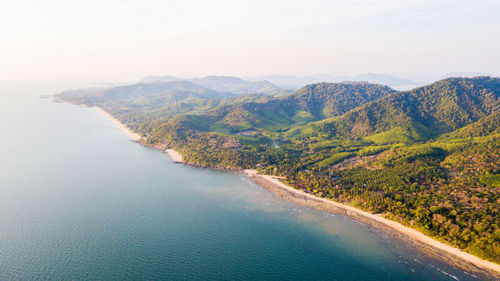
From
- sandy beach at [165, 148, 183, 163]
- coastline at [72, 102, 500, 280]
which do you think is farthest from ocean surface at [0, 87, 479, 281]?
sandy beach at [165, 148, 183, 163]

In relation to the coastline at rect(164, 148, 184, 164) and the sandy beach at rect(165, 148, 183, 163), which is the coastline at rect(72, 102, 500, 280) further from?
the sandy beach at rect(165, 148, 183, 163)

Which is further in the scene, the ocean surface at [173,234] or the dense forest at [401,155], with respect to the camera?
the dense forest at [401,155]

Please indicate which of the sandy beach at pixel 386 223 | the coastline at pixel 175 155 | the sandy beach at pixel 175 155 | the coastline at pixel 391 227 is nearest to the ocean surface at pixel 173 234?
the coastline at pixel 391 227

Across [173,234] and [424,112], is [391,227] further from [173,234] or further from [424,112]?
[424,112]

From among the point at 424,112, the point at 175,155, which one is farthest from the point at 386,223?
the point at 424,112

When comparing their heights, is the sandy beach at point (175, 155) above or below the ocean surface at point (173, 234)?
above

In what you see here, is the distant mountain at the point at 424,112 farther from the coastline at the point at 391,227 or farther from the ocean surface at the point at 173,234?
the ocean surface at the point at 173,234

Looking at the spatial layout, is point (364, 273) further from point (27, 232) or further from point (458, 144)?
point (458, 144)

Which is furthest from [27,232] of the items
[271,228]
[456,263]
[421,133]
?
[421,133]
